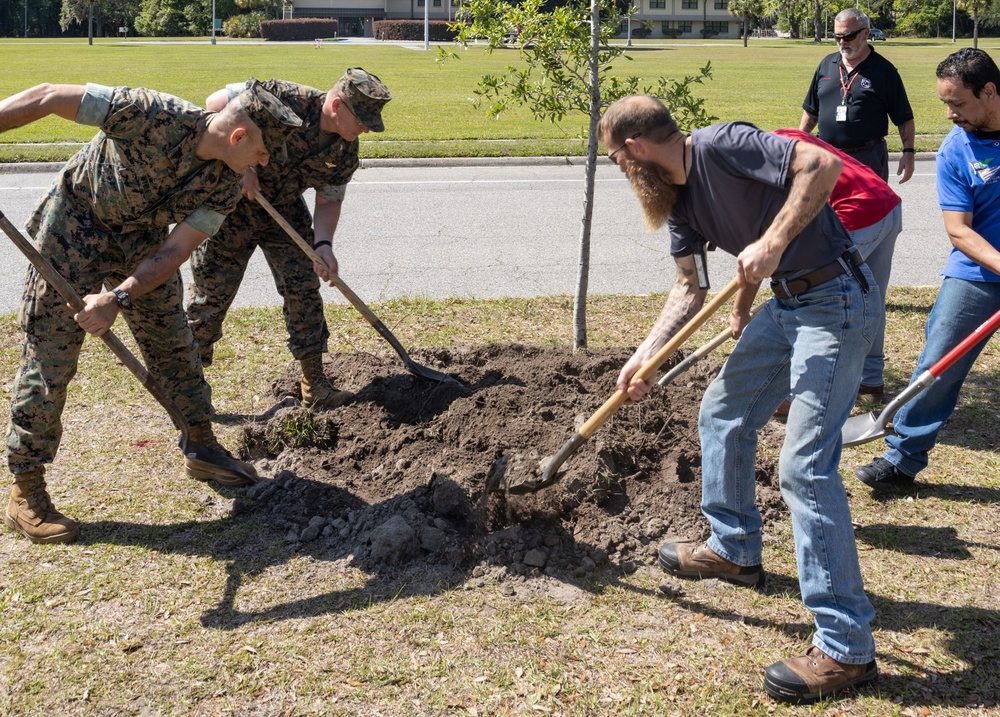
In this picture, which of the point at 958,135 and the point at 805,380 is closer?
the point at 805,380

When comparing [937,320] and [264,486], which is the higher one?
[937,320]

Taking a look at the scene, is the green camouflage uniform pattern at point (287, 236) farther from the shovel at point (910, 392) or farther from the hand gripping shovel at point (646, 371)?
the shovel at point (910, 392)

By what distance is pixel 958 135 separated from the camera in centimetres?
443

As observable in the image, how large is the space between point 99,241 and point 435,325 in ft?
10.4

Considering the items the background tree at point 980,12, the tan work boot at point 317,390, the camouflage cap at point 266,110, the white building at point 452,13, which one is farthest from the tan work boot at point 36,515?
the white building at point 452,13

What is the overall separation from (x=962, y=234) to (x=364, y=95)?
9.63 feet

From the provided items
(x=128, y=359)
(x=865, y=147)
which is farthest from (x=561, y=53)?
(x=128, y=359)

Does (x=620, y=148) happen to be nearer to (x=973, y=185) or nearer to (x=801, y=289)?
(x=801, y=289)

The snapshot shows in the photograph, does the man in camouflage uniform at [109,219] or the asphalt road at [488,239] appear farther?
the asphalt road at [488,239]

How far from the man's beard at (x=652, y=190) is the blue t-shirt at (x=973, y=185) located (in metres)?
1.73

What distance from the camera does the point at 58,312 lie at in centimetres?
407

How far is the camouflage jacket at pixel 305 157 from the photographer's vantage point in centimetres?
517

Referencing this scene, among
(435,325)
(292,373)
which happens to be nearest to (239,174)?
(292,373)

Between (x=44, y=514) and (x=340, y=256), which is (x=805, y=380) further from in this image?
(x=340, y=256)
